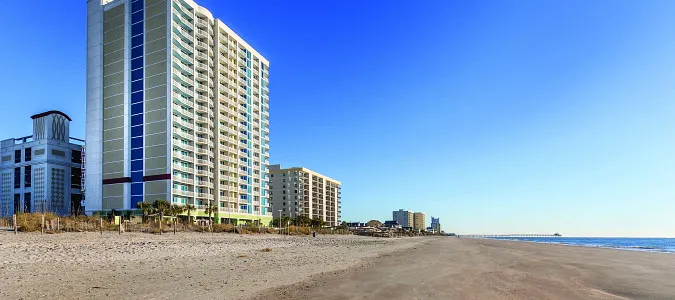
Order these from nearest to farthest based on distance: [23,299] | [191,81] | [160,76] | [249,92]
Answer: [23,299] < [160,76] < [191,81] < [249,92]

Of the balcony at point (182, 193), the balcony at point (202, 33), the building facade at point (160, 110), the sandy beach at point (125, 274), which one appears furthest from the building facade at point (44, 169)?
the sandy beach at point (125, 274)

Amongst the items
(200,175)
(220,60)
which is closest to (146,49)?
(220,60)

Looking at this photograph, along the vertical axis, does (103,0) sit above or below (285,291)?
above

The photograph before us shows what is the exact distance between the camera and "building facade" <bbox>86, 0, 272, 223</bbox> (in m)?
94.4

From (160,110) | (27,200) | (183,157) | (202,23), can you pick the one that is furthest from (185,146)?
(27,200)

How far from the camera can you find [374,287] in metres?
15.8

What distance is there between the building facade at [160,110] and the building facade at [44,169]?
39.4ft

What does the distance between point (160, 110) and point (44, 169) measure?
3461cm

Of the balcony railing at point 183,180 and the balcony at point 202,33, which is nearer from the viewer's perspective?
the balcony railing at point 183,180

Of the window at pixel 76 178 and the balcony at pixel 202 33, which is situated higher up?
the balcony at pixel 202 33

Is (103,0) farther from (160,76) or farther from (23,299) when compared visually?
(23,299)

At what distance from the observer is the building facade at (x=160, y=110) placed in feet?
310

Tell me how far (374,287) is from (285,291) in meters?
3.51

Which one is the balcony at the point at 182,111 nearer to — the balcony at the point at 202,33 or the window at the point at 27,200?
the balcony at the point at 202,33
